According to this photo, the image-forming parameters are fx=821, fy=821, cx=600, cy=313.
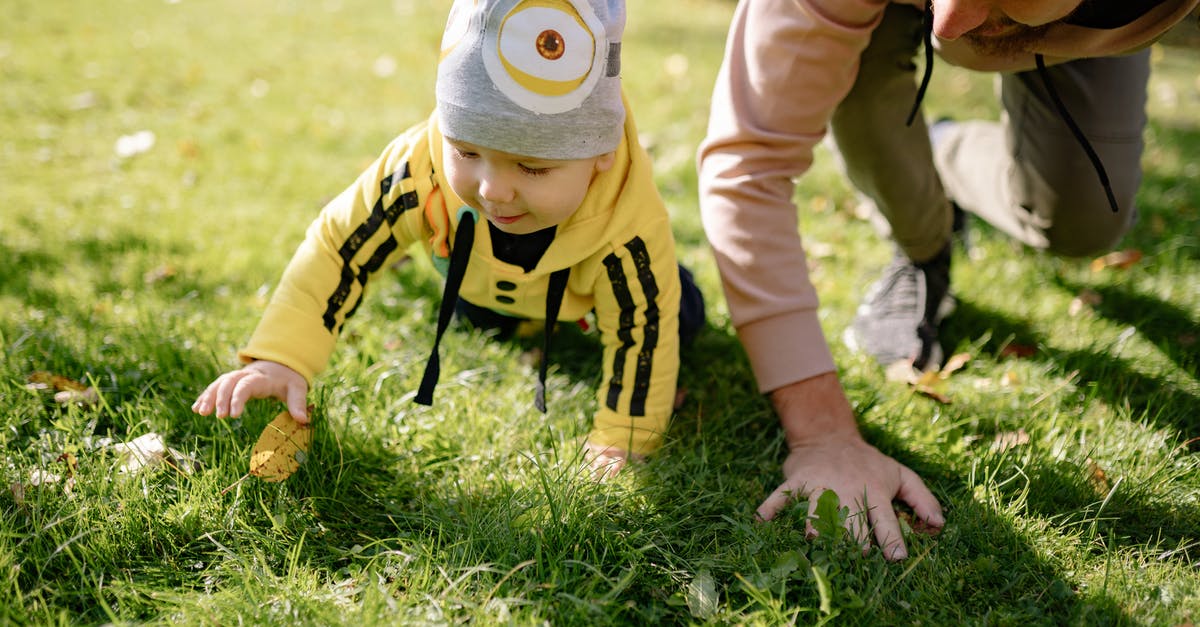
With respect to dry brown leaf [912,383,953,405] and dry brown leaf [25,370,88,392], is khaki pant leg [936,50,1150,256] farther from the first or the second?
dry brown leaf [25,370,88,392]

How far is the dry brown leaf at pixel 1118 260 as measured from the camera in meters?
3.07

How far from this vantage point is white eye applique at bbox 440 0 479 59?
1.69 meters

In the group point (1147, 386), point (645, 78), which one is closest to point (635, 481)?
point (1147, 386)

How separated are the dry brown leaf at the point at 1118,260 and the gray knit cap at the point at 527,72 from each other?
2303 mm

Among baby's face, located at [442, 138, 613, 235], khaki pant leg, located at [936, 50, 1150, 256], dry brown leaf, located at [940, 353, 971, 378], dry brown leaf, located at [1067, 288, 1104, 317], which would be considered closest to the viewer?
baby's face, located at [442, 138, 613, 235]

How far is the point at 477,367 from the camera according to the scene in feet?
8.06

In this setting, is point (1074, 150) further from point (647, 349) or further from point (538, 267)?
point (538, 267)

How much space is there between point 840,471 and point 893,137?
113 centimetres

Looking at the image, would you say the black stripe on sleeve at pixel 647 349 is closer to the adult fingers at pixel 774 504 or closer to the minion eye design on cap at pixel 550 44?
the adult fingers at pixel 774 504

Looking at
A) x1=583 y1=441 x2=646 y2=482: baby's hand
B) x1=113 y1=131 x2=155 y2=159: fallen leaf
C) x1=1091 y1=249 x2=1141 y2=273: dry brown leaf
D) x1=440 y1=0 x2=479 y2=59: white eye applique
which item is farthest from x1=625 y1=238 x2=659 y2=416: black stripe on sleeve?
x1=113 y1=131 x2=155 y2=159: fallen leaf

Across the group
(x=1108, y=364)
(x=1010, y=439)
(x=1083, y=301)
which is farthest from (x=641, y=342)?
(x=1083, y=301)

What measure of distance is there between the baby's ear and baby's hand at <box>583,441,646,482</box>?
0.67 m

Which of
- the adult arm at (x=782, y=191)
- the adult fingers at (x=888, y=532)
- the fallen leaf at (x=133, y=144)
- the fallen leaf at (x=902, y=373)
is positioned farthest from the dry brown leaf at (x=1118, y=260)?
the fallen leaf at (x=133, y=144)

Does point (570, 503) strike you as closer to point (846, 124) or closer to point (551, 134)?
point (551, 134)
